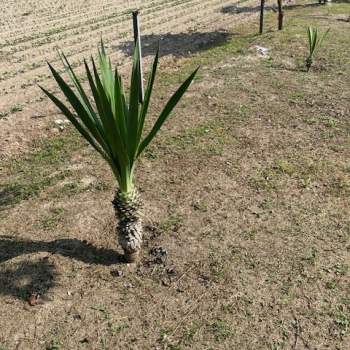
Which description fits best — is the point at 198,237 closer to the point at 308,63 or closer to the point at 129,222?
the point at 129,222

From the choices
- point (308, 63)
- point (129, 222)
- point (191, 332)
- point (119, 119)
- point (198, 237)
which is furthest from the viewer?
→ point (308, 63)

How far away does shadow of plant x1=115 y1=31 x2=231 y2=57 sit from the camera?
10.3m

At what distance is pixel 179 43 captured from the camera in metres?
10.9

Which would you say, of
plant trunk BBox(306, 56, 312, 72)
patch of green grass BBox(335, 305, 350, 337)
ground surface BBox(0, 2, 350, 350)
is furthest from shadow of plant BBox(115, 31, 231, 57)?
patch of green grass BBox(335, 305, 350, 337)

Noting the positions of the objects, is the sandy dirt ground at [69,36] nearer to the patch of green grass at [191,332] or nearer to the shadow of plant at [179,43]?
the shadow of plant at [179,43]

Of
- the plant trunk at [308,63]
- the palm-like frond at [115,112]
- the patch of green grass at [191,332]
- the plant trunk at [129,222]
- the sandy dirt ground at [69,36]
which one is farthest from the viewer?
the plant trunk at [308,63]

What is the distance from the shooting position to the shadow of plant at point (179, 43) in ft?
33.7

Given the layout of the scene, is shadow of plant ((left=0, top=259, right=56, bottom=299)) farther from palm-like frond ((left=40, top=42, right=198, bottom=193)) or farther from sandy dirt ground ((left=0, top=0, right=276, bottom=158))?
sandy dirt ground ((left=0, top=0, right=276, bottom=158))

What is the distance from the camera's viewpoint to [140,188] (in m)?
5.08

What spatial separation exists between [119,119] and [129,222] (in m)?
1.01

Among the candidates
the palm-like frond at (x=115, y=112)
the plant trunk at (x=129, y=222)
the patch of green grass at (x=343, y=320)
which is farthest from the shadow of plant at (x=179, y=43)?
the patch of green grass at (x=343, y=320)

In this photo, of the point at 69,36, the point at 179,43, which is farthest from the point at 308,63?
the point at 69,36

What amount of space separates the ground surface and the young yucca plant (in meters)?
0.61

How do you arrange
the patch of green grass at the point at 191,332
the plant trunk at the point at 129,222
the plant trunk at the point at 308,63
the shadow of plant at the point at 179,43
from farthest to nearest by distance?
the shadow of plant at the point at 179,43
the plant trunk at the point at 308,63
the plant trunk at the point at 129,222
the patch of green grass at the point at 191,332
